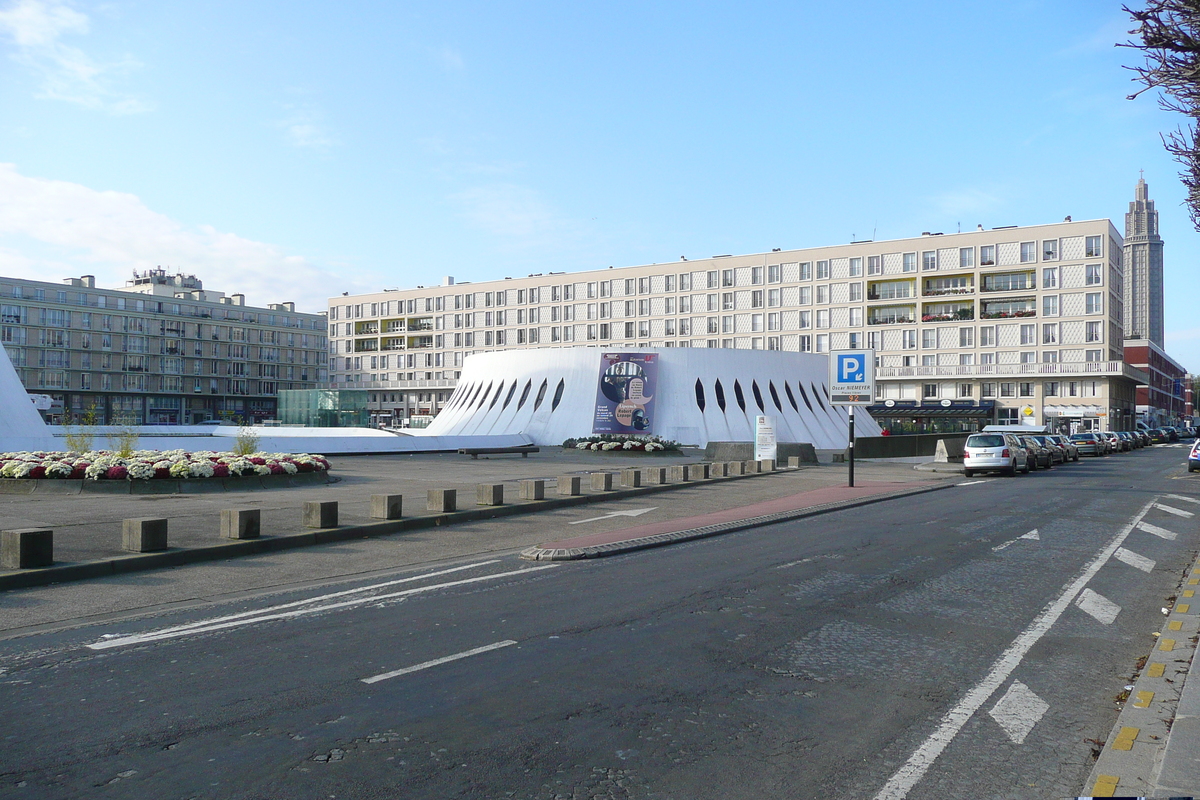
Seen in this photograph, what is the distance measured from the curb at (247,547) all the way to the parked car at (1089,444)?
133ft

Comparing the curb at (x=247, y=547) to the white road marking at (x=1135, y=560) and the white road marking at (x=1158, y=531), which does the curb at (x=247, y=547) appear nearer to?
the white road marking at (x=1135, y=560)

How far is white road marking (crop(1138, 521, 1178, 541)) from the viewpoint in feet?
46.4

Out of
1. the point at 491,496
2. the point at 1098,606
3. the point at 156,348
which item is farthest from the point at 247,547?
the point at 156,348

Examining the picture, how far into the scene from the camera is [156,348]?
108m

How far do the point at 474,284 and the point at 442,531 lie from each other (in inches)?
3935

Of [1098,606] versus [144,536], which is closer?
[1098,606]

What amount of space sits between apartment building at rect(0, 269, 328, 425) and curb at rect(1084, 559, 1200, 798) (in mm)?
94801

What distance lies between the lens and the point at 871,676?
247 inches

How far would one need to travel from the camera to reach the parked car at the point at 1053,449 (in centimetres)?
3769

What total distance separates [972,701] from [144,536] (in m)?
9.88

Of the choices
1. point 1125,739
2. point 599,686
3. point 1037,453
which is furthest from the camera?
point 1037,453

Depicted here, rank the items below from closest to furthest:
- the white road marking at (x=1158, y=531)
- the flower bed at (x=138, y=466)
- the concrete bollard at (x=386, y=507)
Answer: the white road marking at (x=1158, y=531) < the concrete bollard at (x=386, y=507) < the flower bed at (x=138, y=466)

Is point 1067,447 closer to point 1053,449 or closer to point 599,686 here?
point 1053,449

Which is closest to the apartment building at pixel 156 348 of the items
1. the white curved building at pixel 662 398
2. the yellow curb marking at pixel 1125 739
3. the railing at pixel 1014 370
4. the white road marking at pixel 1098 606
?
the white curved building at pixel 662 398
